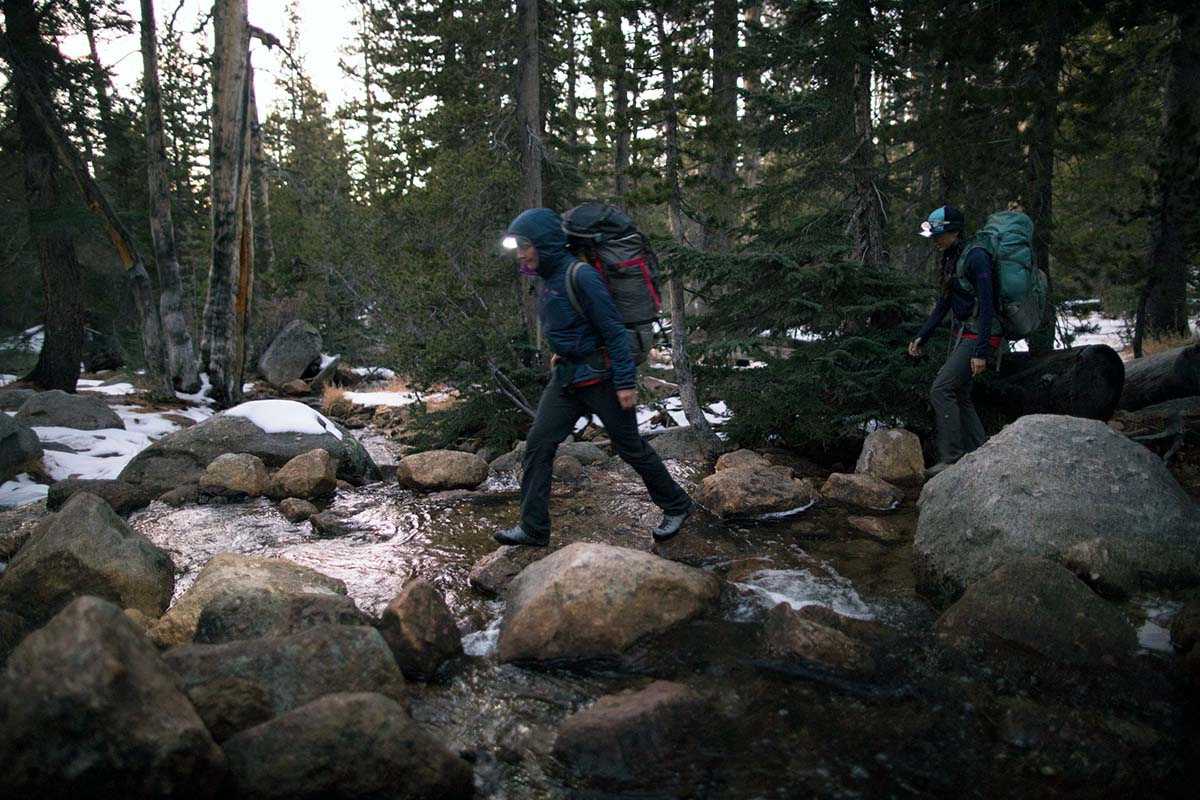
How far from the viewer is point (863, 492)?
648cm

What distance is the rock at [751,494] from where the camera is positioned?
6.36 meters

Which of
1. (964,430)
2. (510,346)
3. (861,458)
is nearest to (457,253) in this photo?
(510,346)

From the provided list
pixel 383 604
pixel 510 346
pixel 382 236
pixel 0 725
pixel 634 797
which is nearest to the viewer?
pixel 0 725

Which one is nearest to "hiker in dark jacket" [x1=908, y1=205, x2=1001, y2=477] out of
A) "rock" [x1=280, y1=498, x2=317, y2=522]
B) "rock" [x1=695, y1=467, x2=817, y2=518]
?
"rock" [x1=695, y1=467, x2=817, y2=518]

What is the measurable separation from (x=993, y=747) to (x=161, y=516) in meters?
7.27

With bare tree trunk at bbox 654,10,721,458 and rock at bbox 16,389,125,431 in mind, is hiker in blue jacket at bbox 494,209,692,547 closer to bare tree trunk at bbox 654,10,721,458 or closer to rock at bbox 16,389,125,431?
bare tree trunk at bbox 654,10,721,458

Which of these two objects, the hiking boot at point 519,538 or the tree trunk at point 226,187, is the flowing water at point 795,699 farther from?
the tree trunk at point 226,187

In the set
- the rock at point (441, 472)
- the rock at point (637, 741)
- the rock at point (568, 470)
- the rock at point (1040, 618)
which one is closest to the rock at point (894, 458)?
the rock at point (568, 470)

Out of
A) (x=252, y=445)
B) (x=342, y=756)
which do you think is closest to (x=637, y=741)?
(x=342, y=756)

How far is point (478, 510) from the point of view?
22.7ft

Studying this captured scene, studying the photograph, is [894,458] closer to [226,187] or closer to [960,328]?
[960,328]

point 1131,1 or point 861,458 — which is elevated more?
point 1131,1

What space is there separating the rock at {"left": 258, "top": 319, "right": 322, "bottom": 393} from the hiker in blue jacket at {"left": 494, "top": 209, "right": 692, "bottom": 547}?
16959 mm

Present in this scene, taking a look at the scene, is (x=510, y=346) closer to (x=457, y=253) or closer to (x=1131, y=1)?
(x=457, y=253)
